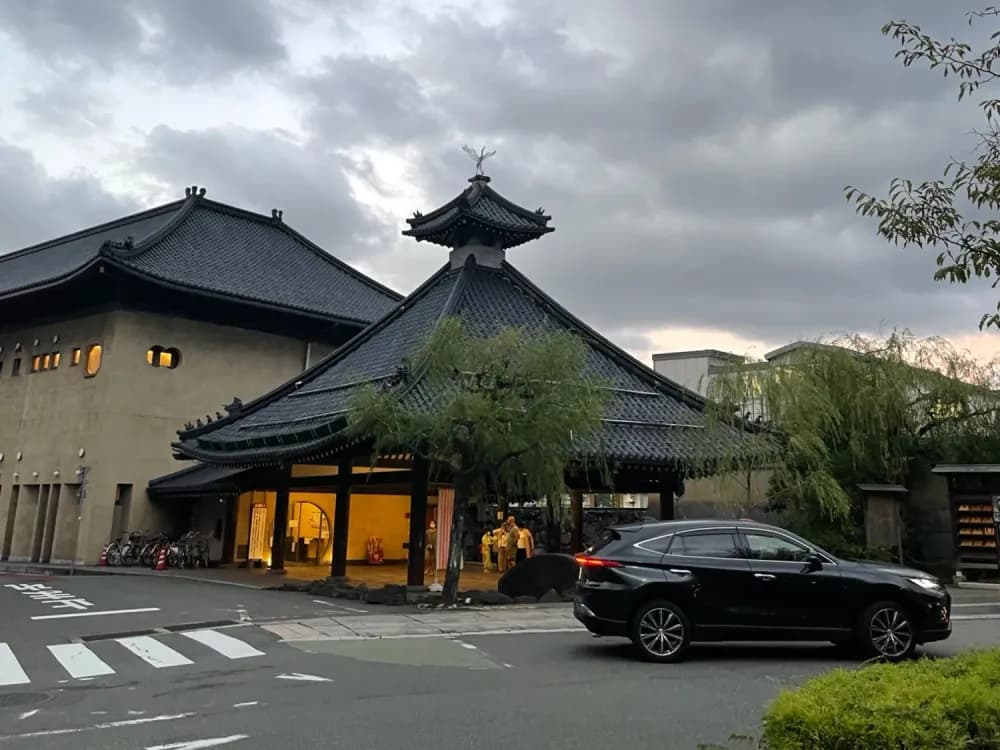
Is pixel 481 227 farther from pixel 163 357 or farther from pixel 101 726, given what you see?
pixel 101 726

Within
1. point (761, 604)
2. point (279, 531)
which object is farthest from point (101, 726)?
point (279, 531)

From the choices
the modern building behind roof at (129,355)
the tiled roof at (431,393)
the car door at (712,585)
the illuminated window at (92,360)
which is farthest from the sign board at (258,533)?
the car door at (712,585)

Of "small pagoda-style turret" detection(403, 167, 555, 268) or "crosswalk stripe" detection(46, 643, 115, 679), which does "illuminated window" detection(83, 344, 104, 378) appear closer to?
Result: "small pagoda-style turret" detection(403, 167, 555, 268)

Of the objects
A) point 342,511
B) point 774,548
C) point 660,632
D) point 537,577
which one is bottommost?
point 660,632

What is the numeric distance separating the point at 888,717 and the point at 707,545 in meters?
6.31

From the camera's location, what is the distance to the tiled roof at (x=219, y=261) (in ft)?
94.5

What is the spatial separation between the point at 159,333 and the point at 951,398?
24.7 meters

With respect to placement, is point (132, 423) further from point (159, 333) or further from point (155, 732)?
point (155, 732)

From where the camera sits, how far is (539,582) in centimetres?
1709

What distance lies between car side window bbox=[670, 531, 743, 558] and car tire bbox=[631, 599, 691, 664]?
0.72m

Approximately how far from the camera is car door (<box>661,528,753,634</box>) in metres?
10.2

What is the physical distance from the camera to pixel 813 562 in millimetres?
10312

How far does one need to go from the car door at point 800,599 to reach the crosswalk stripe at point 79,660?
784 centimetres

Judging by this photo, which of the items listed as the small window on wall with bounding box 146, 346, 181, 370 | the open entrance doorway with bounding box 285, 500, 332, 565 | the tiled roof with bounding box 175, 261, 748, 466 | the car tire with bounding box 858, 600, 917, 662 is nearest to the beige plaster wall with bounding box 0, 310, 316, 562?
the small window on wall with bounding box 146, 346, 181, 370
